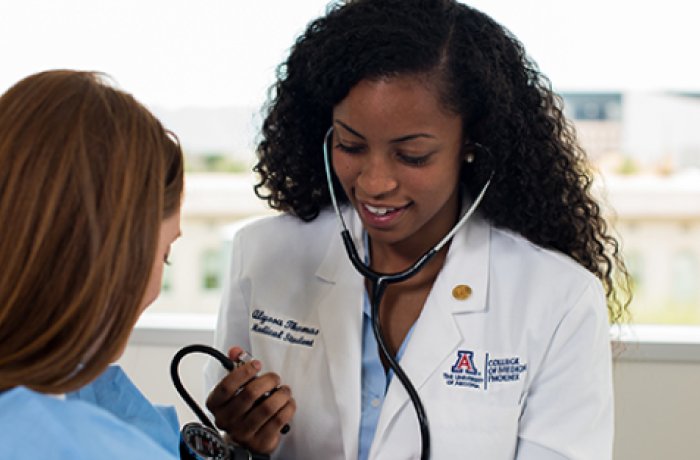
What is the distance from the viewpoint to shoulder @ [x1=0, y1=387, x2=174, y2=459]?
69 cm

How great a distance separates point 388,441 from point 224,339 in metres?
0.34

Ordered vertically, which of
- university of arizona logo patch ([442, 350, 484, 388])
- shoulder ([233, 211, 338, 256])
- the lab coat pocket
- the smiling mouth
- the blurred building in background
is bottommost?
the blurred building in background

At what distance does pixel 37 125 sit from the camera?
739 mm

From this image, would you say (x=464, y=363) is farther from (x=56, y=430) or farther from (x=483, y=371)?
(x=56, y=430)

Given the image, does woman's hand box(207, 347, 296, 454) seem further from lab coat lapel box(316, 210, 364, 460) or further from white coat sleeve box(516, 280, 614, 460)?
white coat sleeve box(516, 280, 614, 460)

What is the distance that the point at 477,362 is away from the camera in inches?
47.4

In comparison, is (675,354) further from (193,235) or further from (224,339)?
(193,235)

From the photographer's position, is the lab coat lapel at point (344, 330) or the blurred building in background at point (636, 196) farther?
the blurred building in background at point (636, 196)

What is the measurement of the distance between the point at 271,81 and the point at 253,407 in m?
0.50

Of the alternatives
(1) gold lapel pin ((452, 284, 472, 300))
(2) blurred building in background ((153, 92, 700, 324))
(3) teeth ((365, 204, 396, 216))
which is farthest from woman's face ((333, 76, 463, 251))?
(2) blurred building in background ((153, 92, 700, 324))

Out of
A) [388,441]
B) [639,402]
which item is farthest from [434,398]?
[639,402]

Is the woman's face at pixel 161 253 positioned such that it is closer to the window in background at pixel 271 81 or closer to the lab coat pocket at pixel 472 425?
the window in background at pixel 271 81

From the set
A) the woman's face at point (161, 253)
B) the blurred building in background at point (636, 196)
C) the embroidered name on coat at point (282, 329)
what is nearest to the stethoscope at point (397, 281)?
the embroidered name on coat at point (282, 329)

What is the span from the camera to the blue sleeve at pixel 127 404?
97 centimetres
